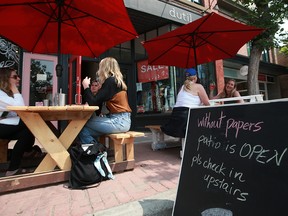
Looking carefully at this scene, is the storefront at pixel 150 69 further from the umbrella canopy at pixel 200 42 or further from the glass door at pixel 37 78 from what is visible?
the umbrella canopy at pixel 200 42

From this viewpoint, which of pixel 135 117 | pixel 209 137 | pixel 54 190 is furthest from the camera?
pixel 135 117

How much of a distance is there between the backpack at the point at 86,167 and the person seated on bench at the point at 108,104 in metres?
0.34

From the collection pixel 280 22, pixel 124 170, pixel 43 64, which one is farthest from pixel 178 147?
pixel 280 22

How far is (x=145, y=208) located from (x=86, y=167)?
39.3 inches

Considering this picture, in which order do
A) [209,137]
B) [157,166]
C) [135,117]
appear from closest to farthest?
[209,137]
[157,166]
[135,117]

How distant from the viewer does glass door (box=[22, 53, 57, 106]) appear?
596cm

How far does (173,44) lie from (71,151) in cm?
312

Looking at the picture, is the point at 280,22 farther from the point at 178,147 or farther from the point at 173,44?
the point at 178,147

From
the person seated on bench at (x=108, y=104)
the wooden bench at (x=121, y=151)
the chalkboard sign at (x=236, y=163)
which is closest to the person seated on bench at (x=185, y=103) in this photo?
the wooden bench at (x=121, y=151)

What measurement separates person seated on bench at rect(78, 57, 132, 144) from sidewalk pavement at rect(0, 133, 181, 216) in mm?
683

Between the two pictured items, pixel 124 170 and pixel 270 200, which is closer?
pixel 270 200

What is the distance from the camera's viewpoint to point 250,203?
1400 millimetres

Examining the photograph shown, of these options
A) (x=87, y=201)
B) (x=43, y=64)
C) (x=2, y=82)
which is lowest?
(x=87, y=201)

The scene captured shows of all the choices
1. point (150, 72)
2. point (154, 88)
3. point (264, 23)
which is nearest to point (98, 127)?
point (154, 88)
